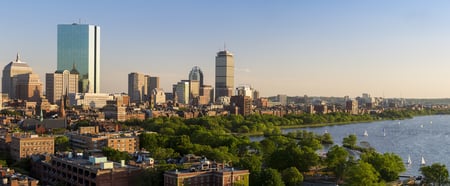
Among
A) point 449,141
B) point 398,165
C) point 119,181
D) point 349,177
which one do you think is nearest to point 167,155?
point 119,181

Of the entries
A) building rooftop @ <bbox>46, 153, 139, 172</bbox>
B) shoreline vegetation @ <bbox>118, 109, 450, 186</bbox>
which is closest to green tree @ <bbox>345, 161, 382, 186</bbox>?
Result: shoreline vegetation @ <bbox>118, 109, 450, 186</bbox>

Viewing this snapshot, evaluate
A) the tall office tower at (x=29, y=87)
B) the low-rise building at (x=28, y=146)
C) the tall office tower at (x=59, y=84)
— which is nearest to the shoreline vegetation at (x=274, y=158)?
the low-rise building at (x=28, y=146)

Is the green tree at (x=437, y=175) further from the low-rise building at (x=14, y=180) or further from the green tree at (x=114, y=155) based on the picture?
the low-rise building at (x=14, y=180)

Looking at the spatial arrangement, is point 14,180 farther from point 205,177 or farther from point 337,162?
point 337,162

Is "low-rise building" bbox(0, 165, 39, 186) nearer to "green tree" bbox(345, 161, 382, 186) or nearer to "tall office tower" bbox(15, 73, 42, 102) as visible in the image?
"green tree" bbox(345, 161, 382, 186)

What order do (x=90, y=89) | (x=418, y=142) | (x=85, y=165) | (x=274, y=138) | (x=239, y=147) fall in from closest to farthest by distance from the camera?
(x=85, y=165)
(x=239, y=147)
(x=274, y=138)
(x=418, y=142)
(x=90, y=89)

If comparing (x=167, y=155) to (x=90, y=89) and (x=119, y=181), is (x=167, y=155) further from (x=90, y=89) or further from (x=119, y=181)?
(x=90, y=89)
